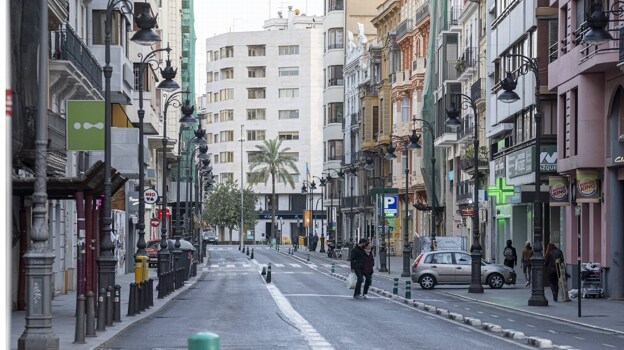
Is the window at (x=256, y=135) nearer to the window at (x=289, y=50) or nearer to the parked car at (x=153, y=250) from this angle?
the window at (x=289, y=50)

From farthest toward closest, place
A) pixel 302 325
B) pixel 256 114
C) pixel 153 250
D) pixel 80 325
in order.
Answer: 1. pixel 256 114
2. pixel 153 250
3. pixel 302 325
4. pixel 80 325

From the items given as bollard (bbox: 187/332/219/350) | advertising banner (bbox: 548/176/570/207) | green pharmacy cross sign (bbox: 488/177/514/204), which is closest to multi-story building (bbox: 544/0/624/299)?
advertising banner (bbox: 548/176/570/207)

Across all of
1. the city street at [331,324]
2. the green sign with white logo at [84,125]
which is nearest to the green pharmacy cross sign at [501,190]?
the city street at [331,324]

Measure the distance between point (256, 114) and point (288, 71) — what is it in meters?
6.69

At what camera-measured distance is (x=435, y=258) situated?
4741cm

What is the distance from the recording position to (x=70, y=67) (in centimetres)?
3897

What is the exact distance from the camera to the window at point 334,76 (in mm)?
130400

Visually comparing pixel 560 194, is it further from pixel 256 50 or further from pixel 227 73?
pixel 227 73

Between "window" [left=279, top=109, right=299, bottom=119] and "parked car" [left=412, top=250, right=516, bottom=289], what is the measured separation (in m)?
120

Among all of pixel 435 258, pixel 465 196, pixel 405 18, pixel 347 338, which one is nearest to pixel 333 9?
pixel 405 18

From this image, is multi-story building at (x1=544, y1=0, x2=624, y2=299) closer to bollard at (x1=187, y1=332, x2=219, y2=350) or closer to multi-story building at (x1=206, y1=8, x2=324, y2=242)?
bollard at (x1=187, y1=332, x2=219, y2=350)

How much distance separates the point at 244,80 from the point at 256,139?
24.9ft

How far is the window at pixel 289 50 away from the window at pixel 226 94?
26.1ft

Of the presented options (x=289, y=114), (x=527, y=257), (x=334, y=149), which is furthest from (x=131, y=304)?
(x=289, y=114)
